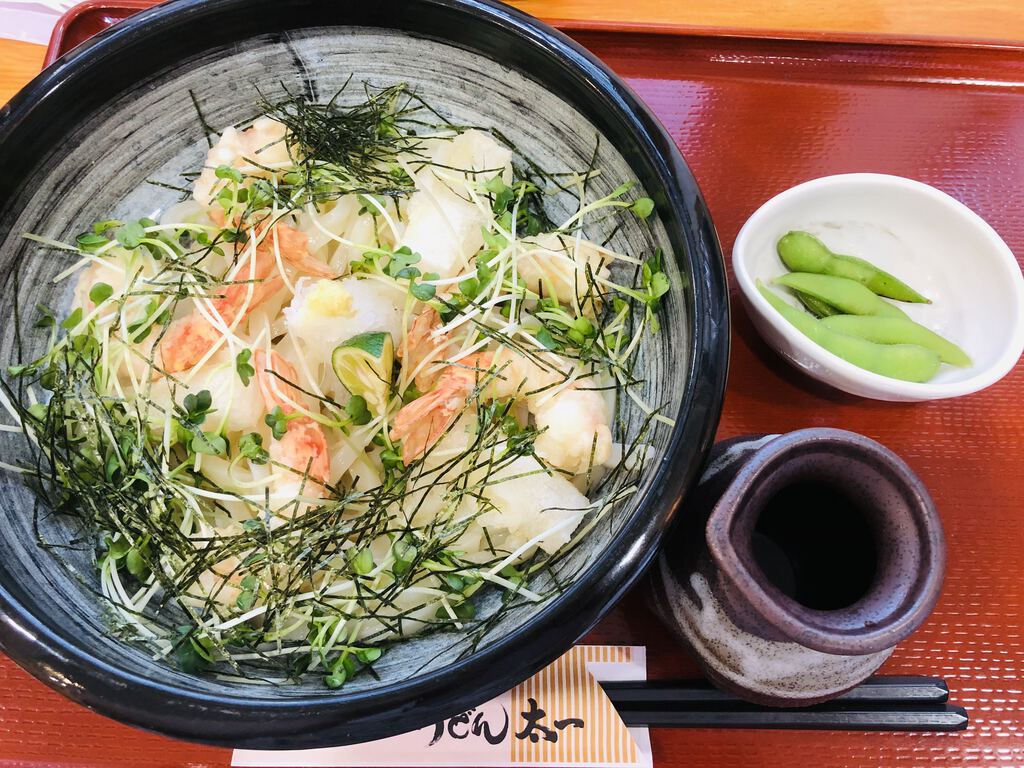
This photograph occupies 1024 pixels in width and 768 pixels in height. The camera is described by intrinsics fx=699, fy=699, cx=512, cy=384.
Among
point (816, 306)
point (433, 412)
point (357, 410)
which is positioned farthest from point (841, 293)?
A: point (357, 410)

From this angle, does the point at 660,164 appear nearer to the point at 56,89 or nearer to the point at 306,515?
the point at 306,515

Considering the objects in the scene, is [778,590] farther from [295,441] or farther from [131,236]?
[131,236]

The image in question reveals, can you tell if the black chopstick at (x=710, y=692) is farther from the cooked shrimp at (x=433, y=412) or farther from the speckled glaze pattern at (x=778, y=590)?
the cooked shrimp at (x=433, y=412)

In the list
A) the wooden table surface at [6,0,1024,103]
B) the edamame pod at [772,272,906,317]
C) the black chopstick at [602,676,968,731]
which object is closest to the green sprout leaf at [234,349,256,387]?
the black chopstick at [602,676,968,731]

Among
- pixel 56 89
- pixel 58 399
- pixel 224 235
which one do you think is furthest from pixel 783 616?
pixel 56 89

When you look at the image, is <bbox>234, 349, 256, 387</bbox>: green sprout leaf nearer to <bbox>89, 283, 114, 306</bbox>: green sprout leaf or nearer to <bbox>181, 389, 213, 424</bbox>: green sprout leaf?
<bbox>181, 389, 213, 424</bbox>: green sprout leaf

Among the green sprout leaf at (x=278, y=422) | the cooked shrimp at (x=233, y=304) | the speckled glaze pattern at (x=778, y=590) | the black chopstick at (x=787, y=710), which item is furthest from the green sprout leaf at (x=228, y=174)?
the black chopstick at (x=787, y=710)
